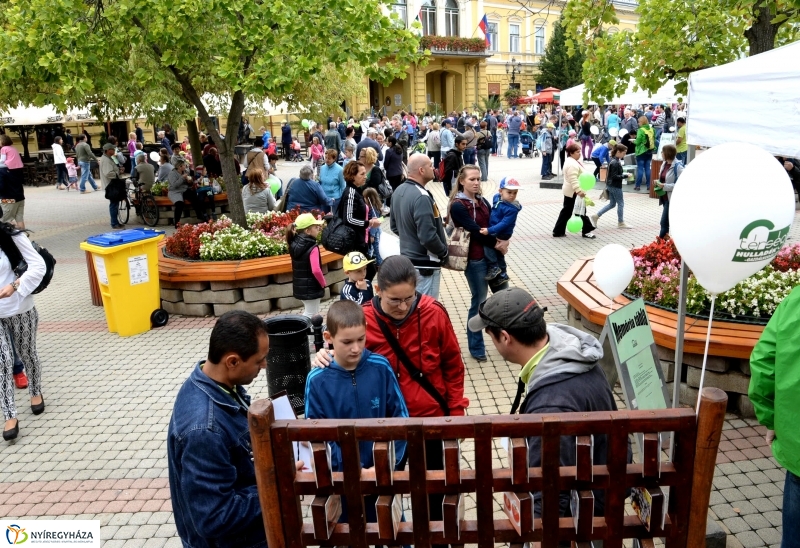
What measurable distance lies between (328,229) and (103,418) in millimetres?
3057

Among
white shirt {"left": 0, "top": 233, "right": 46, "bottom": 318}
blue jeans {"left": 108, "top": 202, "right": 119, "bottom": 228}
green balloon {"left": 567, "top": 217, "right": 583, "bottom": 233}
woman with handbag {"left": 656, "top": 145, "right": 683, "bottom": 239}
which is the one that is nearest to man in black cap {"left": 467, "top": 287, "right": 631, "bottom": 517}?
white shirt {"left": 0, "top": 233, "right": 46, "bottom": 318}

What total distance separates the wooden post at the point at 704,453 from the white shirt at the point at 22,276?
209 inches

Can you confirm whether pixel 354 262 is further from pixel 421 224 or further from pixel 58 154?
pixel 58 154

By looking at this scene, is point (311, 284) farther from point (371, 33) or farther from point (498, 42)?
point (498, 42)

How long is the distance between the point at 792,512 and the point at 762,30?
6.11 meters

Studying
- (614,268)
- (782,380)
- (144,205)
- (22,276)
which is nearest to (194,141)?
(144,205)

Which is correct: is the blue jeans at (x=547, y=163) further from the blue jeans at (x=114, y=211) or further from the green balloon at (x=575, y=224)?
the blue jeans at (x=114, y=211)

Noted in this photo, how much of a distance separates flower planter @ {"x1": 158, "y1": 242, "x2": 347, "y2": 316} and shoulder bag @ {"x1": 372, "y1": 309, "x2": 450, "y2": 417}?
5.08 meters

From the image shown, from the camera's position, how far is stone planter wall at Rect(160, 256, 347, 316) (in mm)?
8438

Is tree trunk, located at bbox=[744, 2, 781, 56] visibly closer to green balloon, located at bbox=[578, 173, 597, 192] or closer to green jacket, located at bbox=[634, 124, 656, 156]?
green balloon, located at bbox=[578, 173, 597, 192]

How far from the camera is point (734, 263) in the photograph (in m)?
3.01

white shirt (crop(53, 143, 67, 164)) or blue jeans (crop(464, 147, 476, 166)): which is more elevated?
white shirt (crop(53, 143, 67, 164))

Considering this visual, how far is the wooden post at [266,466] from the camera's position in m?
1.91

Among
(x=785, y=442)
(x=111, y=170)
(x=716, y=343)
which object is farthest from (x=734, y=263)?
(x=111, y=170)
